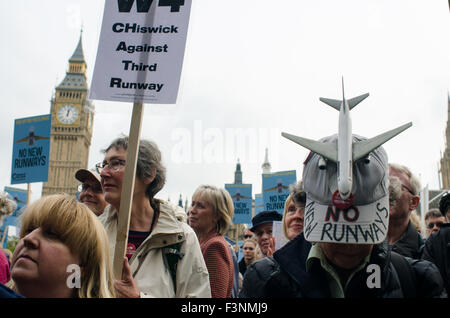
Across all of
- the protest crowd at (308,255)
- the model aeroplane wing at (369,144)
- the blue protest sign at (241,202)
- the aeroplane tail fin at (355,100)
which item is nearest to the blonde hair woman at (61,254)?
the protest crowd at (308,255)

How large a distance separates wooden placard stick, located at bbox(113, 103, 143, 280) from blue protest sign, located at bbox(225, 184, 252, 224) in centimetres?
931

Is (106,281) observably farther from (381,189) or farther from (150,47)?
(150,47)

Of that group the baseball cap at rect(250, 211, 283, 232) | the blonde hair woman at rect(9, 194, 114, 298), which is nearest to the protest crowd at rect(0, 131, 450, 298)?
the blonde hair woman at rect(9, 194, 114, 298)

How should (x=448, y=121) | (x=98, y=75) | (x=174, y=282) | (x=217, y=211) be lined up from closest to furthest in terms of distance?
(x=174, y=282), (x=98, y=75), (x=217, y=211), (x=448, y=121)

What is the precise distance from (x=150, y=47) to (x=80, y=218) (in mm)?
1243

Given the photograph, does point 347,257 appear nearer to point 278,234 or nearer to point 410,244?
point 410,244

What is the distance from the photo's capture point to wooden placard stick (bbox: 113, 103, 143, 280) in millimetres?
2481

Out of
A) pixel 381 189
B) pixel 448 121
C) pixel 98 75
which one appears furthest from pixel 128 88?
pixel 448 121

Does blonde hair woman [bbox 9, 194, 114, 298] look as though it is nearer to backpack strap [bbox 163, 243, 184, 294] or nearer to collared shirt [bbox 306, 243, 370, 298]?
backpack strap [bbox 163, 243, 184, 294]

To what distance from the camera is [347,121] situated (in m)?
2.03

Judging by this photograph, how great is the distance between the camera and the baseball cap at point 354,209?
2.01 m

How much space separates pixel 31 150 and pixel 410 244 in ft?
23.9

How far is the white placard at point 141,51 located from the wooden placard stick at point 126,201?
25 cm

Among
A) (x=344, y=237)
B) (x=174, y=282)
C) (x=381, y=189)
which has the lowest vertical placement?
(x=174, y=282)
